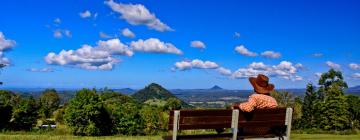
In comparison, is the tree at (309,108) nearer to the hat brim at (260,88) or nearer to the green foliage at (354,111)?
the green foliage at (354,111)

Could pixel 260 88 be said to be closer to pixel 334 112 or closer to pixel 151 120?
pixel 151 120

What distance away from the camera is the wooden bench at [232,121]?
→ 31.4ft

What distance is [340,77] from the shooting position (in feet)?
253

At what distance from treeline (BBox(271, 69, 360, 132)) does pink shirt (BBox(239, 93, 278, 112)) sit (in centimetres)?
5301

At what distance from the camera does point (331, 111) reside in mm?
66688

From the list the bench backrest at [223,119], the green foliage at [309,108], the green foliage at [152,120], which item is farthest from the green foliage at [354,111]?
the bench backrest at [223,119]

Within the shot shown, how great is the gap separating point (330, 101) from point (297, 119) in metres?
5.92

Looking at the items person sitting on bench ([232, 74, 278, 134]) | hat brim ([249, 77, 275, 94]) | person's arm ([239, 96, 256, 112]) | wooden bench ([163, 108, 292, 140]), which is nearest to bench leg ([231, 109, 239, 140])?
wooden bench ([163, 108, 292, 140])

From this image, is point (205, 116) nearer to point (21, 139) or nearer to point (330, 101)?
point (21, 139)

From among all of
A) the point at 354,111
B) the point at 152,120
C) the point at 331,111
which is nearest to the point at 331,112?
the point at 331,111

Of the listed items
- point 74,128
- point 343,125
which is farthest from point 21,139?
point 343,125

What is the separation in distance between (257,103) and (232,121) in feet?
3.23

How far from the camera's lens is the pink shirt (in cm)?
1035

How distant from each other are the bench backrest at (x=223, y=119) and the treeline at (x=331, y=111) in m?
53.1
